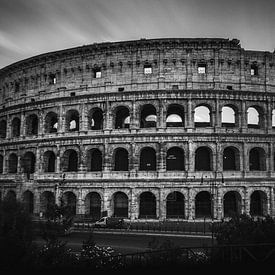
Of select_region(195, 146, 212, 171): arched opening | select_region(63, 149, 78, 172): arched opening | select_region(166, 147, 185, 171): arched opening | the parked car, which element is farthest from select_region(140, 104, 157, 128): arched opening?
the parked car

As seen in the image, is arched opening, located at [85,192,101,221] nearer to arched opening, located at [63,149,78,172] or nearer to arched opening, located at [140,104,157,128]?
arched opening, located at [63,149,78,172]

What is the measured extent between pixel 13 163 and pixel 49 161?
5.30 meters

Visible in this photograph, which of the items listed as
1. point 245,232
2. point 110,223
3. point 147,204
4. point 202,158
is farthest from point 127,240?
point 202,158

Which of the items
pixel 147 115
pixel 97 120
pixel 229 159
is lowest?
pixel 229 159

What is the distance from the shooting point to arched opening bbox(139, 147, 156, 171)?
30.8 m

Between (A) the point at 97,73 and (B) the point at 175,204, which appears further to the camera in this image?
(A) the point at 97,73

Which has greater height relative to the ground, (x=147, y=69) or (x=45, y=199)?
(x=147, y=69)

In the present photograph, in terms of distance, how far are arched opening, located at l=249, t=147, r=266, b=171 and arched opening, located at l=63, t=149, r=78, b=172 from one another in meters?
17.0

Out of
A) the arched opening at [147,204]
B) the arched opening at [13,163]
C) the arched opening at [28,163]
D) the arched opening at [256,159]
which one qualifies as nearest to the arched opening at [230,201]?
the arched opening at [256,159]

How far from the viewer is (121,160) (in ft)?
104

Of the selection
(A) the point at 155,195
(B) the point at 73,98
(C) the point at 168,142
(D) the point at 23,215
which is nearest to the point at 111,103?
(B) the point at 73,98

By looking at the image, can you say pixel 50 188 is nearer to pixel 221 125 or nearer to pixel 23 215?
pixel 221 125

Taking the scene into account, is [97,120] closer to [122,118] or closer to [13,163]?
[122,118]

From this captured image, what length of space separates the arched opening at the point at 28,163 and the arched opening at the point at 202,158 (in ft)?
57.5
